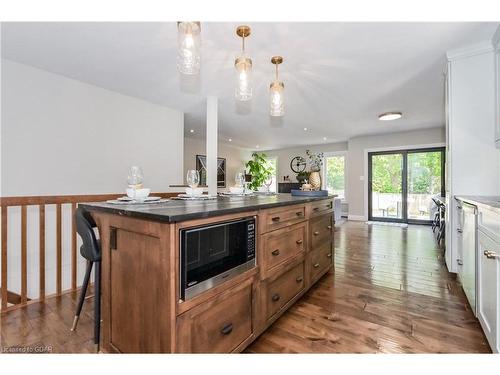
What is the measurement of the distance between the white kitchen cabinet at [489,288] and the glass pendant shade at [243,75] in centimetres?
195

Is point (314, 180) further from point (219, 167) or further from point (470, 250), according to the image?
point (219, 167)

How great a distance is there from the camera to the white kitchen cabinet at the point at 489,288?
1278mm

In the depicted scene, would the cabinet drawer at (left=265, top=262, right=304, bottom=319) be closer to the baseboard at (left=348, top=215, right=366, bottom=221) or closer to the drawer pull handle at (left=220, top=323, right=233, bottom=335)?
the drawer pull handle at (left=220, top=323, right=233, bottom=335)

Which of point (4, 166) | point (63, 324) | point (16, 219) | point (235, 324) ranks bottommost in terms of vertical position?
point (63, 324)

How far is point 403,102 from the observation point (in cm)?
409

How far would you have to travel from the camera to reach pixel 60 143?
312 centimetres

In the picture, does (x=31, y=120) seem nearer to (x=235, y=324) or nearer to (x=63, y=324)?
(x=63, y=324)

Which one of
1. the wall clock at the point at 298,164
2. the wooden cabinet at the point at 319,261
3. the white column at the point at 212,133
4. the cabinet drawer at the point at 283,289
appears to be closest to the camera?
the cabinet drawer at the point at 283,289

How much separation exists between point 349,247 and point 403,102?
260cm

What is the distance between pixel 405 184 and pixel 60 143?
736 cm

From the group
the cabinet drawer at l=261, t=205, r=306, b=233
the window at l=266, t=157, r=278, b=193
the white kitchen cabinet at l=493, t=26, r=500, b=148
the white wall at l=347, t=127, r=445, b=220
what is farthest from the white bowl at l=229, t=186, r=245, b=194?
the window at l=266, t=157, r=278, b=193

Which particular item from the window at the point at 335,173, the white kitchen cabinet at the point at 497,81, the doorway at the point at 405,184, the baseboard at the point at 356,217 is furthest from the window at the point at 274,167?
the white kitchen cabinet at the point at 497,81

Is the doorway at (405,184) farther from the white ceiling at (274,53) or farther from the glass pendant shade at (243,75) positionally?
the glass pendant shade at (243,75)

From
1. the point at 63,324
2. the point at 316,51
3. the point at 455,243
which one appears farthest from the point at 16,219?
the point at 455,243
